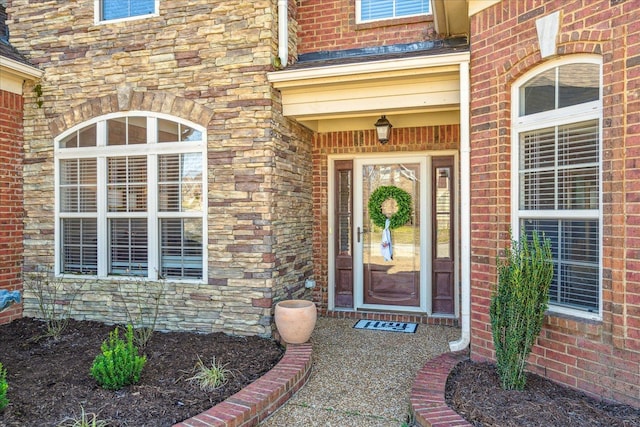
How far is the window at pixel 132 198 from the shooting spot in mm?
5246

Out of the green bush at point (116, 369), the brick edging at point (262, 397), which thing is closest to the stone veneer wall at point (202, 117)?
the brick edging at point (262, 397)

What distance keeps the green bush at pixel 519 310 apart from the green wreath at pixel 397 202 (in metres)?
2.72

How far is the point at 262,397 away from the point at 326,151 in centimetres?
379

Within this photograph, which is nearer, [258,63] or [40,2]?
[258,63]

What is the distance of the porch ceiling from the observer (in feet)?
15.3

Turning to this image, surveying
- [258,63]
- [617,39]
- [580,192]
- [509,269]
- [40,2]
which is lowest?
[509,269]

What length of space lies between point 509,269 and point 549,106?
4.42 ft

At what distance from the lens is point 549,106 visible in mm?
3598

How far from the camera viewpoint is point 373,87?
504cm

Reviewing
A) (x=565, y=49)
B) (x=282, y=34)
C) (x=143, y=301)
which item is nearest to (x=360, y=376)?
(x=143, y=301)

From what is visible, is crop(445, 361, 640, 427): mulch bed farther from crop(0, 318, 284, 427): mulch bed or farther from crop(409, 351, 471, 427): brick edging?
crop(0, 318, 284, 427): mulch bed

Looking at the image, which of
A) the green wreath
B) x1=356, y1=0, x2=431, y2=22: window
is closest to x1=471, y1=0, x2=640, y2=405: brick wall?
x1=356, y1=0, x2=431, y2=22: window

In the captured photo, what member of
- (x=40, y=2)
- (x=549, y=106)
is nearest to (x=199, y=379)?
(x=549, y=106)

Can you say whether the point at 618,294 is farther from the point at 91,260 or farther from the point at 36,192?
the point at 36,192
